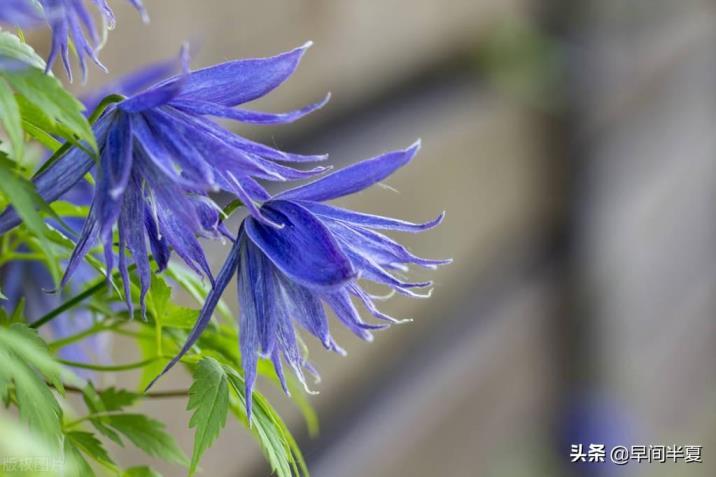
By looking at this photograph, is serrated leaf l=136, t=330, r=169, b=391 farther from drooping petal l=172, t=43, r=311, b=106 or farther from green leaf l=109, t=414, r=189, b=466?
drooping petal l=172, t=43, r=311, b=106

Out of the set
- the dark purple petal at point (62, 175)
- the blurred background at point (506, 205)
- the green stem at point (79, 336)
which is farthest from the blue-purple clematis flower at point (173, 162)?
the blurred background at point (506, 205)

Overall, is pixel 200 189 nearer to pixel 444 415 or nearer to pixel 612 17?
pixel 444 415

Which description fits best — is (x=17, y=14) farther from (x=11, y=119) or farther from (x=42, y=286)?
(x=42, y=286)

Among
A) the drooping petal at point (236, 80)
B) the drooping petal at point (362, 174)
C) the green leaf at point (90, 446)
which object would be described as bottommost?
the green leaf at point (90, 446)

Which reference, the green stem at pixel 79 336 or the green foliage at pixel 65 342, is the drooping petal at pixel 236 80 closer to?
the green foliage at pixel 65 342

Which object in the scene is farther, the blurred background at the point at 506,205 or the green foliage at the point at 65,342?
the blurred background at the point at 506,205

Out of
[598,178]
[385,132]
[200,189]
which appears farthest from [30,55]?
[598,178]

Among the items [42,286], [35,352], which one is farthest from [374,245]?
[42,286]

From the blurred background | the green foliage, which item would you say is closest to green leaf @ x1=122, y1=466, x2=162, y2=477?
the green foliage
